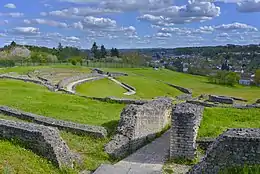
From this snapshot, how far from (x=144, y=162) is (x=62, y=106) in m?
9.72

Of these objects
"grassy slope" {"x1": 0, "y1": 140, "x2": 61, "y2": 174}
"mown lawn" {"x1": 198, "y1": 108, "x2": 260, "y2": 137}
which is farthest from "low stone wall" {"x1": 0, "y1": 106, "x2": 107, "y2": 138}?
"mown lawn" {"x1": 198, "y1": 108, "x2": 260, "y2": 137}

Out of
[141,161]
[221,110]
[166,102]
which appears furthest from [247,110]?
[141,161]

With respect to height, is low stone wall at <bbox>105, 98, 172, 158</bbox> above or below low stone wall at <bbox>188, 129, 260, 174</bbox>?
below

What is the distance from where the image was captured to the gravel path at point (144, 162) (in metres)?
13.1

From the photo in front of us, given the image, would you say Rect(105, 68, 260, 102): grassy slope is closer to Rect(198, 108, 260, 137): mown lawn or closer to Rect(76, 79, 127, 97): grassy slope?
Rect(76, 79, 127, 97): grassy slope

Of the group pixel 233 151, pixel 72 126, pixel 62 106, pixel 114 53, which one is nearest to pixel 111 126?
pixel 72 126

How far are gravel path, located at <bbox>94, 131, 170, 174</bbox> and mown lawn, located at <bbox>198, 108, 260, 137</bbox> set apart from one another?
2233 mm

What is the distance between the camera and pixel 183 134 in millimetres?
14672

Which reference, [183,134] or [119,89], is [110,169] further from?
[119,89]

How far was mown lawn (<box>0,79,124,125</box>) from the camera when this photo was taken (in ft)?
67.6

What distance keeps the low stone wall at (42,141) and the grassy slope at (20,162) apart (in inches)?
10.7

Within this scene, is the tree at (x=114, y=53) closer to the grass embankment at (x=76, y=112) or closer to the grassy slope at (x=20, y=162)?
the grass embankment at (x=76, y=112)

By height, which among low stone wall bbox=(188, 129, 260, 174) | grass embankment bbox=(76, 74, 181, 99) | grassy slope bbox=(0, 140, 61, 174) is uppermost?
low stone wall bbox=(188, 129, 260, 174)

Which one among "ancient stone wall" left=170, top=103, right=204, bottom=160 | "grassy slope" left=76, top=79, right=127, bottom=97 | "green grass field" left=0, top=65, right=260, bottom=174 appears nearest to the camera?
"green grass field" left=0, top=65, right=260, bottom=174
